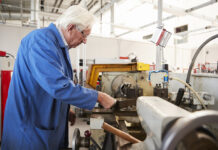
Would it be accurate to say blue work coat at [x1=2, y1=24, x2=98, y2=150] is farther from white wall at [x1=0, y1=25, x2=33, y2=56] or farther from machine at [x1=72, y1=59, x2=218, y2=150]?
white wall at [x1=0, y1=25, x2=33, y2=56]

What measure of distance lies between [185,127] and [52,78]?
61 centimetres

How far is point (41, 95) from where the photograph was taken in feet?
2.99

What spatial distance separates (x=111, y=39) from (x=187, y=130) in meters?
4.00

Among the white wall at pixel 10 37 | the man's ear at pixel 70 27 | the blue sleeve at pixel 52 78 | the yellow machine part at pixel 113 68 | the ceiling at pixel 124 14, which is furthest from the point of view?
the ceiling at pixel 124 14

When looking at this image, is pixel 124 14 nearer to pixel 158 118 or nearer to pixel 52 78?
pixel 52 78

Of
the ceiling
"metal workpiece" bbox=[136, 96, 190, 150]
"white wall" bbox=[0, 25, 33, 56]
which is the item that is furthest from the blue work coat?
the ceiling

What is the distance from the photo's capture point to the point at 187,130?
36 centimetres

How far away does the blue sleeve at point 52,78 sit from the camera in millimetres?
773

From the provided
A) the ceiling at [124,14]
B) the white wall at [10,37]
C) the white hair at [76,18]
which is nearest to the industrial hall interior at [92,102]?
the white hair at [76,18]

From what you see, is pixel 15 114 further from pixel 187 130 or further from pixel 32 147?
pixel 187 130

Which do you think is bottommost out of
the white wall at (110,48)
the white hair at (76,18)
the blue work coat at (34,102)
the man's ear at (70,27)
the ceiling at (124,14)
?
the blue work coat at (34,102)

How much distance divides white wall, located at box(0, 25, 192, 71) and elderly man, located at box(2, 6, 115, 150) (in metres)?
2.67

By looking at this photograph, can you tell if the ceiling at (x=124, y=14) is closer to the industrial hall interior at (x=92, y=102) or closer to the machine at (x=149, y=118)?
the machine at (x=149, y=118)

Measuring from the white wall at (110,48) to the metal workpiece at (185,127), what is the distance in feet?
11.4
